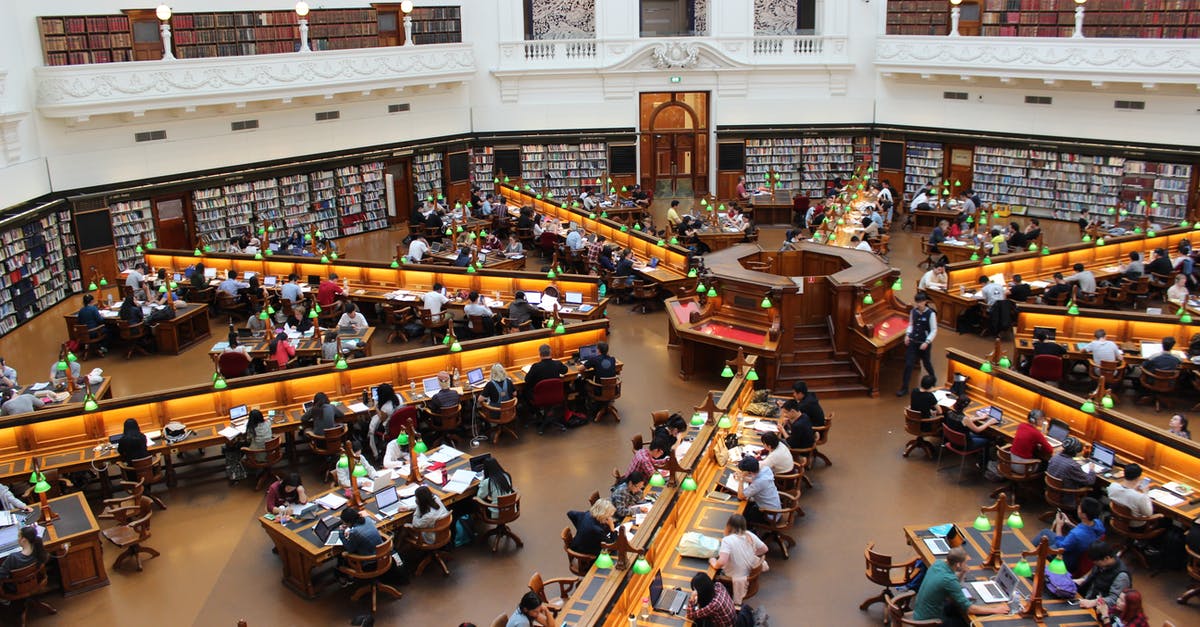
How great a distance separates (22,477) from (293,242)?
982 cm

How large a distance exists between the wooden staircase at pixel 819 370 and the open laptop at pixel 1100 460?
3543 millimetres

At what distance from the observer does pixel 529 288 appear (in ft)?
52.0

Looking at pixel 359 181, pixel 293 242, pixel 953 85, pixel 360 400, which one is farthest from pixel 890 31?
pixel 360 400

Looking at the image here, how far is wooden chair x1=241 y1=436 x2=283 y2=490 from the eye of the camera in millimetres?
10805

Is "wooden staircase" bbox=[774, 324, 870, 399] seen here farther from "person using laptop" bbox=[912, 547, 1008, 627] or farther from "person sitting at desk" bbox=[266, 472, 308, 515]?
"person sitting at desk" bbox=[266, 472, 308, 515]

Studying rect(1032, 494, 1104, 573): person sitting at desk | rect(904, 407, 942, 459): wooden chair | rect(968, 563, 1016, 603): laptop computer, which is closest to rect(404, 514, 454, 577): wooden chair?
rect(968, 563, 1016, 603): laptop computer

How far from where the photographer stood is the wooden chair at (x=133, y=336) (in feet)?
48.8

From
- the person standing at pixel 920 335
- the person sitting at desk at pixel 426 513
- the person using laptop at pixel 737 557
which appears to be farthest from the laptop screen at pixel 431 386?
the person standing at pixel 920 335

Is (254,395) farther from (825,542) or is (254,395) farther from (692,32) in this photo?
(692,32)

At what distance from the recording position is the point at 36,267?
17.1 meters

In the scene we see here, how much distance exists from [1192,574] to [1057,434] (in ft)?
7.16

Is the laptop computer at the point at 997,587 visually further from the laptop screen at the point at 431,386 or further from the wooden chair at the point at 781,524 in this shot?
the laptop screen at the point at 431,386

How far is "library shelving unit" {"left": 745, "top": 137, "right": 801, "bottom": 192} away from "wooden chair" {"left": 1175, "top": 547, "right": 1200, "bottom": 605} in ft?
57.0

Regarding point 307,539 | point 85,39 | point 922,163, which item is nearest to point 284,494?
point 307,539
